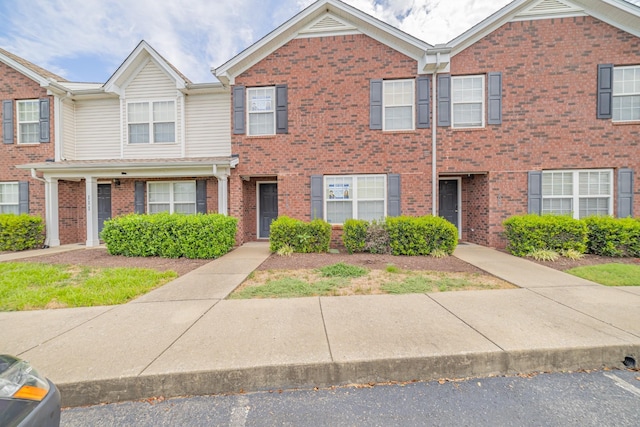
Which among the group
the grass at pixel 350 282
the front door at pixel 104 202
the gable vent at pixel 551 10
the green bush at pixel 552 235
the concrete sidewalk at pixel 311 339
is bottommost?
the concrete sidewalk at pixel 311 339

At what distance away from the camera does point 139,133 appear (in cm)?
1024

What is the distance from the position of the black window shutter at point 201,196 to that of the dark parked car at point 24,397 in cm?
865

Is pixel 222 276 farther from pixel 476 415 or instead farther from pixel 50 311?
pixel 476 415

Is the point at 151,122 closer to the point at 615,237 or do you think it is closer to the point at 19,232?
the point at 19,232

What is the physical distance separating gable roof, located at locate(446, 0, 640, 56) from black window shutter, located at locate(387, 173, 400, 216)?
167 inches

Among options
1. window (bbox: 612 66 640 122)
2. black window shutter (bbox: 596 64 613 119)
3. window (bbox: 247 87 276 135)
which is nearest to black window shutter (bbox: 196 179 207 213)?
window (bbox: 247 87 276 135)

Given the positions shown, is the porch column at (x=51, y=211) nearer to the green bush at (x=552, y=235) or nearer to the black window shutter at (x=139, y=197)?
the black window shutter at (x=139, y=197)

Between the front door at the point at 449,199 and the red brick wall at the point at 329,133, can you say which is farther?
the front door at the point at 449,199

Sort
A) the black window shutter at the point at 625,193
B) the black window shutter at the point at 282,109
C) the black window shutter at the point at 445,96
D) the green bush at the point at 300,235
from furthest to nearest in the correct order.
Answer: the black window shutter at the point at 282,109 < the black window shutter at the point at 445,96 < the black window shutter at the point at 625,193 < the green bush at the point at 300,235

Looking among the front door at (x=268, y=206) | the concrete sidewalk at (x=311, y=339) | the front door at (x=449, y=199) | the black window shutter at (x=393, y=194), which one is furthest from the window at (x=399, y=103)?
the concrete sidewalk at (x=311, y=339)

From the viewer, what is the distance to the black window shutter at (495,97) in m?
8.62

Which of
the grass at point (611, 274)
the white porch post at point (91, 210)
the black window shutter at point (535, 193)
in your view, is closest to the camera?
the grass at point (611, 274)

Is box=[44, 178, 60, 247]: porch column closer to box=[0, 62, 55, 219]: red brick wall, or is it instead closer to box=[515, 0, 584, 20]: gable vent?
box=[0, 62, 55, 219]: red brick wall

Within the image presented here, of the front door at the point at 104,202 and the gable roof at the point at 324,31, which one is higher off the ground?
the gable roof at the point at 324,31
